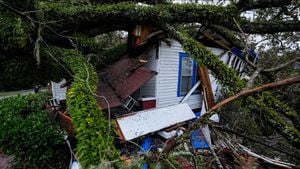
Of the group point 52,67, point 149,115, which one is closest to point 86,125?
point 149,115

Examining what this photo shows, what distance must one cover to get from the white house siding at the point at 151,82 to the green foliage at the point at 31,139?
3624 millimetres

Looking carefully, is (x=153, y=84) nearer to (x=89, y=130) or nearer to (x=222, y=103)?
(x=89, y=130)

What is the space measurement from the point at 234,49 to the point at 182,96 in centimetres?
367

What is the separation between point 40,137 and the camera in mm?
7227

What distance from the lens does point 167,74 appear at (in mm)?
9734

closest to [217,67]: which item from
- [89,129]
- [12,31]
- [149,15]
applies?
[149,15]

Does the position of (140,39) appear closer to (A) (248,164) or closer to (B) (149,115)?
(B) (149,115)

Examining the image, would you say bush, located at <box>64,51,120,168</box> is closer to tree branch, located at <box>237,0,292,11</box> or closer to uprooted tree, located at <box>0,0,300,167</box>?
uprooted tree, located at <box>0,0,300,167</box>

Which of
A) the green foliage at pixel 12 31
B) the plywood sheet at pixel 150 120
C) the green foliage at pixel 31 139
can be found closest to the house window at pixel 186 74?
the plywood sheet at pixel 150 120

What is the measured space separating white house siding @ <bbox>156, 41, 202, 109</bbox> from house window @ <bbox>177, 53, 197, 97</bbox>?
220 millimetres

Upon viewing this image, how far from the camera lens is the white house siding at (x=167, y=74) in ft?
31.1

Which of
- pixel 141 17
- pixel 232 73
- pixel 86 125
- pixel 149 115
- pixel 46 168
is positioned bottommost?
pixel 46 168

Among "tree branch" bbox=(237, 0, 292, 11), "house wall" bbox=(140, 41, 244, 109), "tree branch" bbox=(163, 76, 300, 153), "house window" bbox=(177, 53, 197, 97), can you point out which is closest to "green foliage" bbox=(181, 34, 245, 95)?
"house wall" bbox=(140, 41, 244, 109)

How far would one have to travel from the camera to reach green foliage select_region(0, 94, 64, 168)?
23.5 feet
